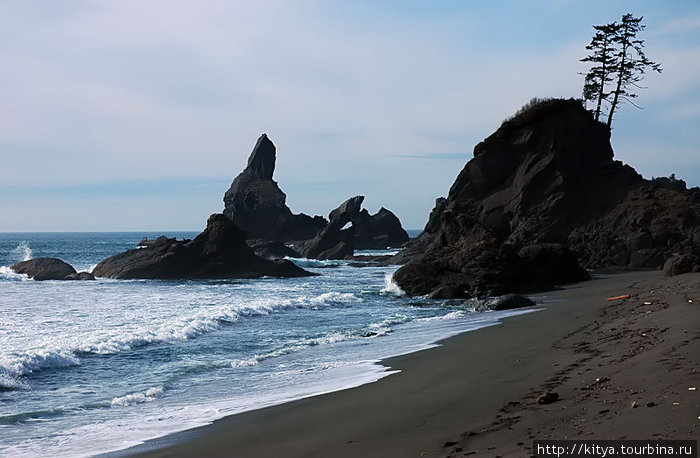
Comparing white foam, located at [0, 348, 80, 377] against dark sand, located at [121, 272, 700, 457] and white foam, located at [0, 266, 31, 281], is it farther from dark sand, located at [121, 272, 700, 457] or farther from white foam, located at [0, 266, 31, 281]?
white foam, located at [0, 266, 31, 281]

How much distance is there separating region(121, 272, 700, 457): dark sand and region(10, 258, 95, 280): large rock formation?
3583 cm

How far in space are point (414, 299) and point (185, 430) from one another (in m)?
18.5

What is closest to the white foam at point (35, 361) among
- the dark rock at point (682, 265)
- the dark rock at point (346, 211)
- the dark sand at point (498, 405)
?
the dark sand at point (498, 405)

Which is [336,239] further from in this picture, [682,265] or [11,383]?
[11,383]

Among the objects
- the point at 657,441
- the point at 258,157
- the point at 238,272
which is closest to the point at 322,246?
the point at 258,157

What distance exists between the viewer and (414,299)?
25.6 m

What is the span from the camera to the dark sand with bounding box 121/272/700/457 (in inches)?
209

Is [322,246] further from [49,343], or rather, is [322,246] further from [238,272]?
[49,343]

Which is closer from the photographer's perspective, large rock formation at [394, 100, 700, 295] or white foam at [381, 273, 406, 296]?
large rock formation at [394, 100, 700, 295]

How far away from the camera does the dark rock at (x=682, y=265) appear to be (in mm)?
21503

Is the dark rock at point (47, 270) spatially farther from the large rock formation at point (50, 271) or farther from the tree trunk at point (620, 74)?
the tree trunk at point (620, 74)

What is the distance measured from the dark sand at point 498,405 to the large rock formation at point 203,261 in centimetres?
3362

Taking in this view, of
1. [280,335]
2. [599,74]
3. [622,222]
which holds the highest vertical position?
[599,74]

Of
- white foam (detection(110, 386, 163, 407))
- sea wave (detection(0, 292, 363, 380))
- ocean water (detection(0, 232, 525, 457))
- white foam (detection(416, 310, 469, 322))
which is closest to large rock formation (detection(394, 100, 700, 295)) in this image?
ocean water (detection(0, 232, 525, 457))
